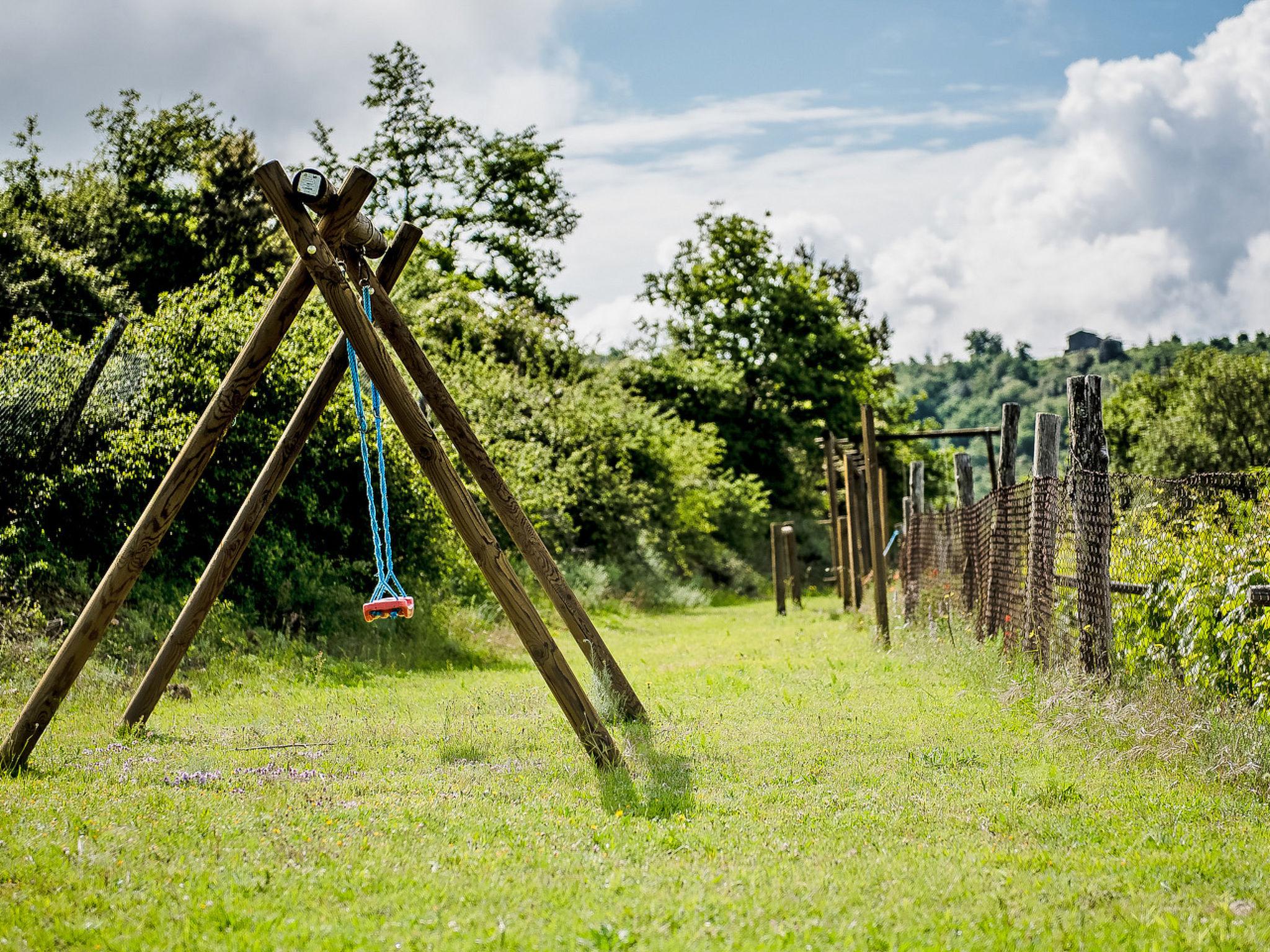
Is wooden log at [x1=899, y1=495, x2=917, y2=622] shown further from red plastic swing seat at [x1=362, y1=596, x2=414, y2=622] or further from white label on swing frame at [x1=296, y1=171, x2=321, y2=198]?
white label on swing frame at [x1=296, y1=171, x2=321, y2=198]

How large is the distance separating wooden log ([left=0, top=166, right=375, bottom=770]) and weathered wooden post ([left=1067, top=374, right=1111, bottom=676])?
4.82 metres

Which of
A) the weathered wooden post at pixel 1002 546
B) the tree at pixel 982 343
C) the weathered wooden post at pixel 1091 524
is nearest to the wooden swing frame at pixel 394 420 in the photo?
the weathered wooden post at pixel 1091 524

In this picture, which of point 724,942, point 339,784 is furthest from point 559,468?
point 724,942

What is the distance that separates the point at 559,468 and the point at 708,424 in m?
12.8

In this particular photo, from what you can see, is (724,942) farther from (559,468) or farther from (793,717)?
(559,468)

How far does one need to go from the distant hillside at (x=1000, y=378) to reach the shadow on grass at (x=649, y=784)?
90.9 meters

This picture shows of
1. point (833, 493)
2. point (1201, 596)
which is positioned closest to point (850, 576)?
point (833, 493)

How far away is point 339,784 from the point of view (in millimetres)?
5949

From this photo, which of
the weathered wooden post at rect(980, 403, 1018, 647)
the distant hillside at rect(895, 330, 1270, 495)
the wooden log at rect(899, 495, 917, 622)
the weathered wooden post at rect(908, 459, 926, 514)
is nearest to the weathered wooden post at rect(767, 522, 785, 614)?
the wooden log at rect(899, 495, 917, 622)

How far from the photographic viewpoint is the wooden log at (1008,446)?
404 inches

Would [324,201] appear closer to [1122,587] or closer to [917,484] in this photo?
[1122,587]

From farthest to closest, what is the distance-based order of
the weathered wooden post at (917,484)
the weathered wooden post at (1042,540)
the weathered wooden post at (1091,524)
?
1. the weathered wooden post at (917,484)
2. the weathered wooden post at (1042,540)
3. the weathered wooden post at (1091,524)

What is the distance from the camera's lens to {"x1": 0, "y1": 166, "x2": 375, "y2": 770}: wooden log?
6324 mm

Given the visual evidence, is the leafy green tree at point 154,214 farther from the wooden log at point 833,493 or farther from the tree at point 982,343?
the tree at point 982,343
